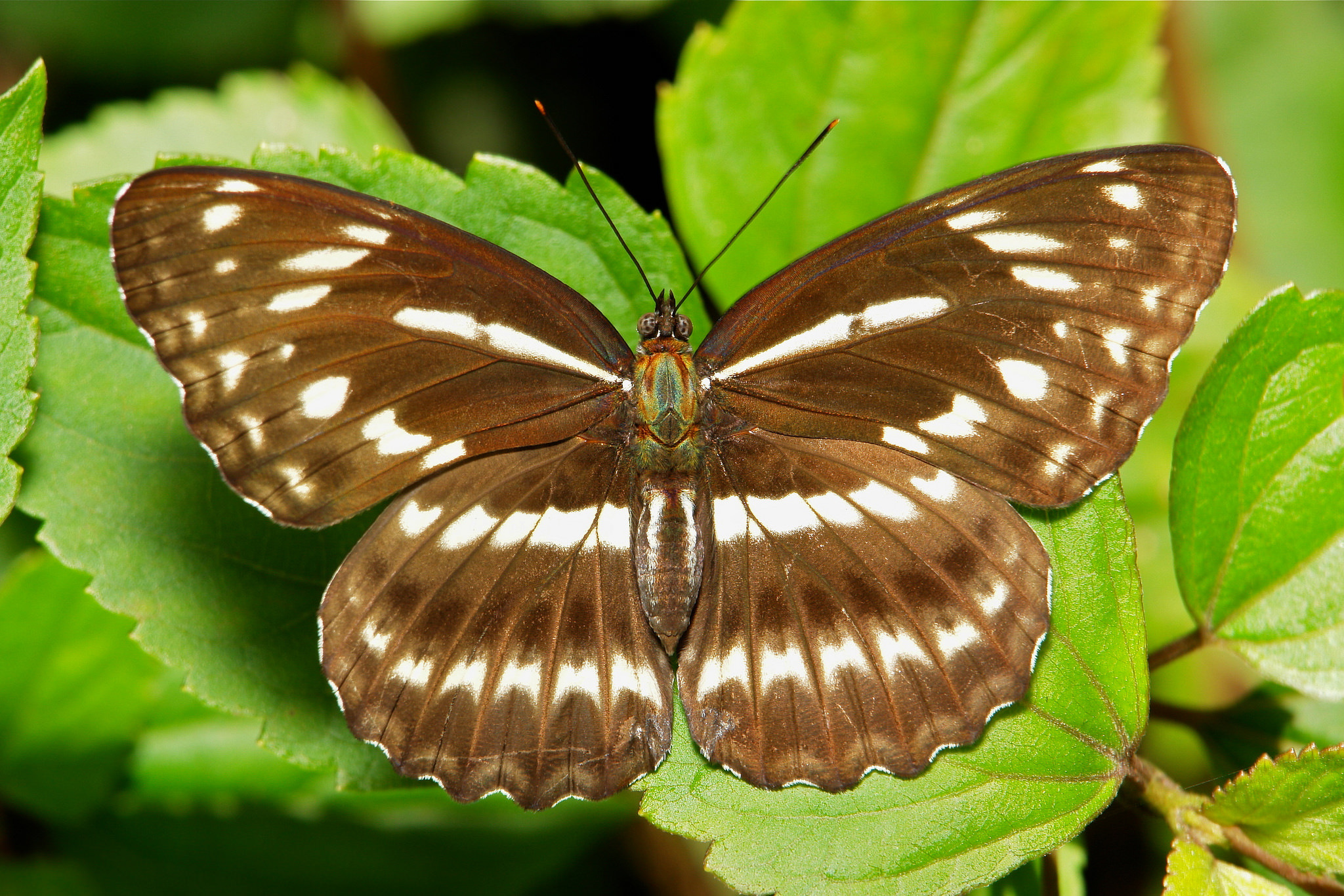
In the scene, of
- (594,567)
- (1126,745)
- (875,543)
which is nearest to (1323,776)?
(1126,745)

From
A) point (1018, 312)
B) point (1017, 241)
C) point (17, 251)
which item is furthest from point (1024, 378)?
point (17, 251)

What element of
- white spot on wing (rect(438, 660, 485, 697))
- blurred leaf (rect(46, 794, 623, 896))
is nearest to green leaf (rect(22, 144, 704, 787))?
white spot on wing (rect(438, 660, 485, 697))

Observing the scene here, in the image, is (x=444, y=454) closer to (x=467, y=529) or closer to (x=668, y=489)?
(x=467, y=529)

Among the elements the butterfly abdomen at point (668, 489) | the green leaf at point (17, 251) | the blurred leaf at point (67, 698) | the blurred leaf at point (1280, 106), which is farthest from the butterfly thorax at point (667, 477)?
the blurred leaf at point (1280, 106)

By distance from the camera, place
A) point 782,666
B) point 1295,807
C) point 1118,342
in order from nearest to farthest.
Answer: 1. point 1295,807
2. point 1118,342
3. point 782,666

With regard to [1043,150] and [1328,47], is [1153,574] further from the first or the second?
[1328,47]

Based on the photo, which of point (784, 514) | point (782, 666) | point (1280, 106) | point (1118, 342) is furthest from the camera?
point (1280, 106)

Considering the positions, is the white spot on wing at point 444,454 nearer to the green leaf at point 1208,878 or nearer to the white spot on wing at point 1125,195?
the white spot on wing at point 1125,195
